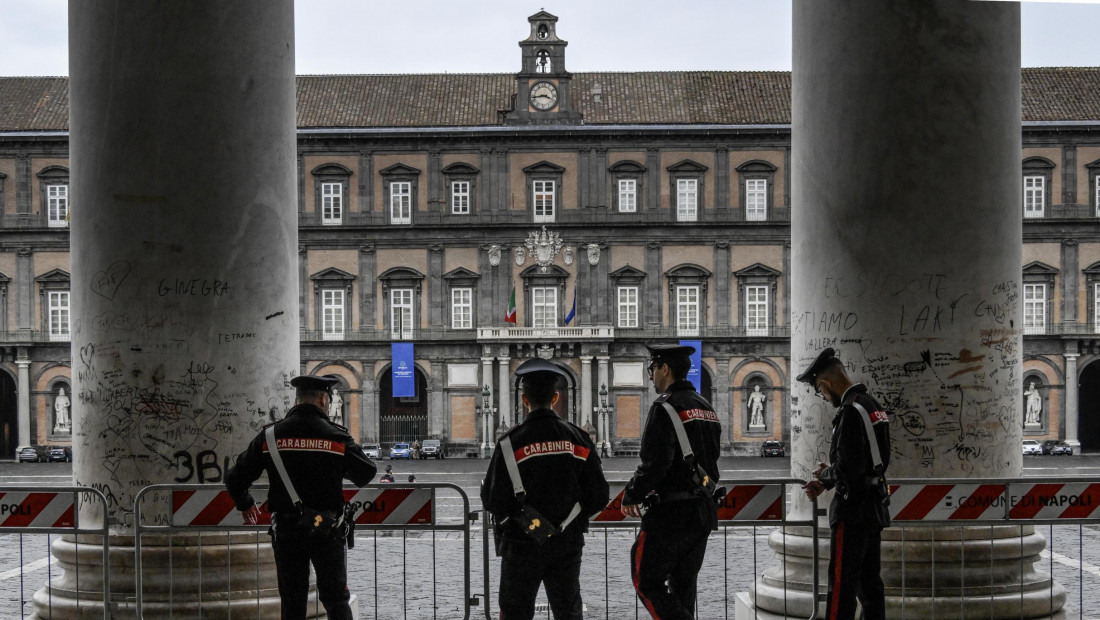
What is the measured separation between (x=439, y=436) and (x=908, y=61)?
43.1 metres

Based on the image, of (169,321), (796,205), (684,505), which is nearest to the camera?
(684,505)

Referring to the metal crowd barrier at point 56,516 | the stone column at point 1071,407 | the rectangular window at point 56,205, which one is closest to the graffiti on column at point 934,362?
the metal crowd barrier at point 56,516

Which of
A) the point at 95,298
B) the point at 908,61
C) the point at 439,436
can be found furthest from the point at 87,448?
the point at 439,436

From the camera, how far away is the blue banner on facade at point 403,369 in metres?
46.9

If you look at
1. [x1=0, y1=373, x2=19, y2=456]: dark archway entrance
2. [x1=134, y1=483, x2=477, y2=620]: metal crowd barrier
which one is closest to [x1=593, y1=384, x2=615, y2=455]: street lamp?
[x1=0, y1=373, x2=19, y2=456]: dark archway entrance

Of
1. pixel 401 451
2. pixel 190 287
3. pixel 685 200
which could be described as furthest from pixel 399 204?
pixel 190 287

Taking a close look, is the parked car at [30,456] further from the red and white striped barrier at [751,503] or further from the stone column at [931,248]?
the stone column at [931,248]

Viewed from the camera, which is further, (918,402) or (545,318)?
(545,318)

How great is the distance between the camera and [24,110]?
49625 mm

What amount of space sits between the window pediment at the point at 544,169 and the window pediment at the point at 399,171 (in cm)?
430

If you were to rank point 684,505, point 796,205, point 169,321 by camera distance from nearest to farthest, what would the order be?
1. point 684,505
2. point 169,321
3. point 796,205

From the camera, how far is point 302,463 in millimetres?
5543

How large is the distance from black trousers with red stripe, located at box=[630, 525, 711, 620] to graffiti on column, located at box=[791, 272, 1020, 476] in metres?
1.40

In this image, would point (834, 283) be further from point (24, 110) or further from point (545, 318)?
point (24, 110)
